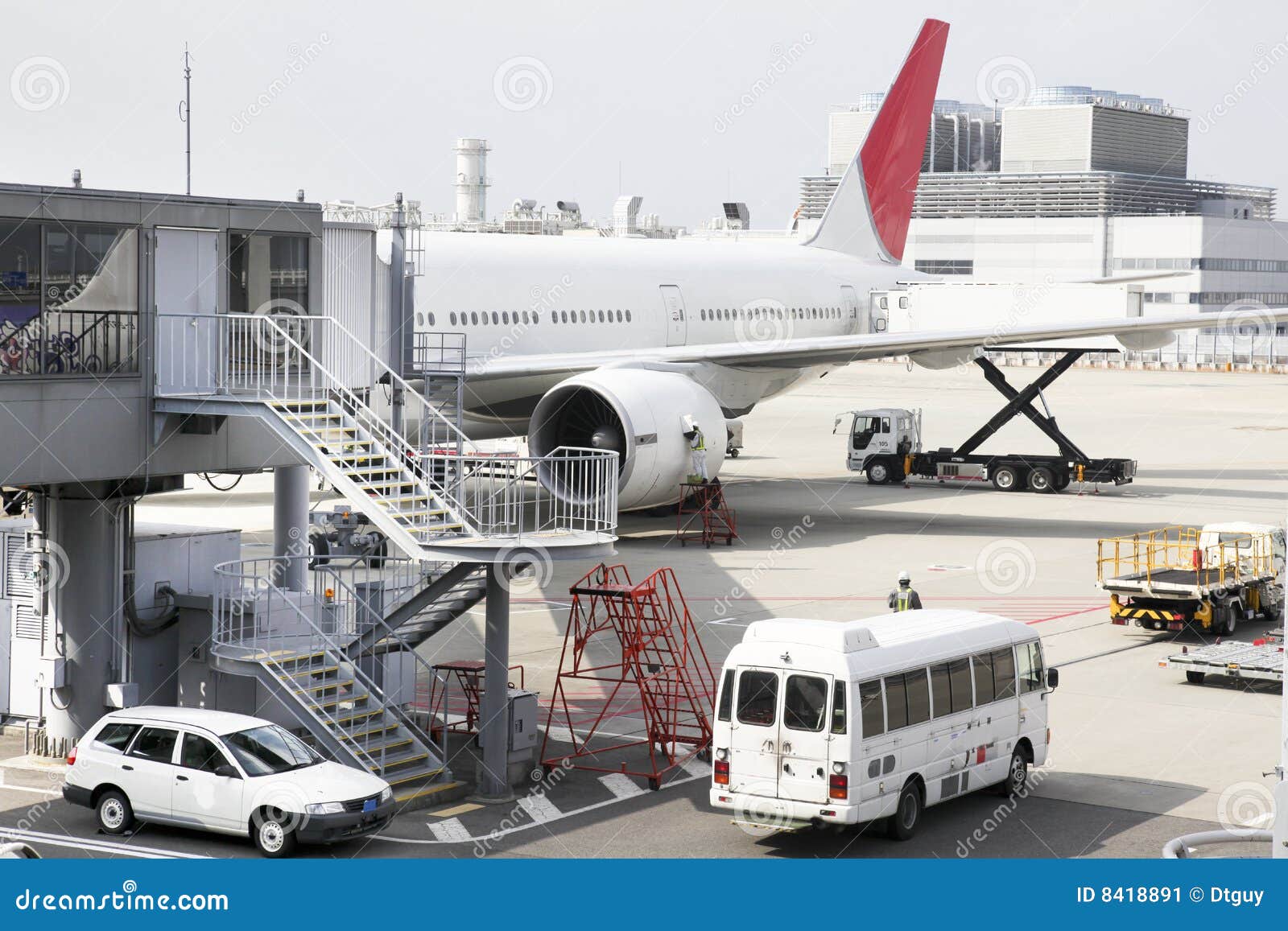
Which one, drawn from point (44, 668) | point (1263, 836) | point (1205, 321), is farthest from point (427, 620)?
point (1205, 321)

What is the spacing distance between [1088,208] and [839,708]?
5425 inches

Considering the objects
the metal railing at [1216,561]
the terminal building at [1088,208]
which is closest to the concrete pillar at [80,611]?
the metal railing at [1216,561]

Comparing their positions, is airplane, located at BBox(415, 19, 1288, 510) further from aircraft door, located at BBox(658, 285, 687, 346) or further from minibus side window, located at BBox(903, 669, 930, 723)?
minibus side window, located at BBox(903, 669, 930, 723)

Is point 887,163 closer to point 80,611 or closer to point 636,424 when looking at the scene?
point 636,424

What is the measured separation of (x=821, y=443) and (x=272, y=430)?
40309 mm

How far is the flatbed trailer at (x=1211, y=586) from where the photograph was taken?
25125 mm

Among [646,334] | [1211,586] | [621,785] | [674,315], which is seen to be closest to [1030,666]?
[621,785]

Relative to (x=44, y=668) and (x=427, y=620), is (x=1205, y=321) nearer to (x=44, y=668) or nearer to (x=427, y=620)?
(x=427, y=620)

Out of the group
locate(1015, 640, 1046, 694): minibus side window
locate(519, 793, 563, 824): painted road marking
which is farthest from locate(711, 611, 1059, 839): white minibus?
locate(519, 793, 563, 824): painted road marking

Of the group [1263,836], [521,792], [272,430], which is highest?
[272,430]

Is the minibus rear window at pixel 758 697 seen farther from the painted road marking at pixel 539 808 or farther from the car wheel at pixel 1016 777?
the car wheel at pixel 1016 777

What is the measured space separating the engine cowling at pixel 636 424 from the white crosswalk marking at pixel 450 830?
13.1 metres

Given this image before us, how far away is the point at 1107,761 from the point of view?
18.6 metres

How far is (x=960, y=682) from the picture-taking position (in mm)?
16719
